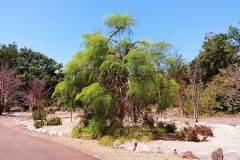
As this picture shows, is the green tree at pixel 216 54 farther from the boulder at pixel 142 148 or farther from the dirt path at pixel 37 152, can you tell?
the dirt path at pixel 37 152

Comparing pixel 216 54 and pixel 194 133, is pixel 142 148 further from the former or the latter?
pixel 216 54

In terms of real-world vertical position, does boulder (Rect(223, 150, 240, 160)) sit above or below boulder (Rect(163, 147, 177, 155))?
above

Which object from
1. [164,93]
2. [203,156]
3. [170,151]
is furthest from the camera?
[164,93]

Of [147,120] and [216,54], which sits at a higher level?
[216,54]

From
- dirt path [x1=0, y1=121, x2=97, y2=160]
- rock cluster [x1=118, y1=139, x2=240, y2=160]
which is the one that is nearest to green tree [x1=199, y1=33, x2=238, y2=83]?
rock cluster [x1=118, y1=139, x2=240, y2=160]

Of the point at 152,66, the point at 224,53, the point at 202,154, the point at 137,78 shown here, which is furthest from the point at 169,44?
the point at 224,53

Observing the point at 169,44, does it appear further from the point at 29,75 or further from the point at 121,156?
the point at 29,75

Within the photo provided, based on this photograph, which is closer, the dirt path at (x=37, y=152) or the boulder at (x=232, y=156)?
the boulder at (x=232, y=156)

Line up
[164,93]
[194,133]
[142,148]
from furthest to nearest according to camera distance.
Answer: [164,93] < [194,133] < [142,148]

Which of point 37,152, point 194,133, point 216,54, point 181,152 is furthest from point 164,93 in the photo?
point 216,54

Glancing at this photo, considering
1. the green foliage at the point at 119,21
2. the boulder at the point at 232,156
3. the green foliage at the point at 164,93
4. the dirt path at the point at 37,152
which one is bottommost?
the dirt path at the point at 37,152

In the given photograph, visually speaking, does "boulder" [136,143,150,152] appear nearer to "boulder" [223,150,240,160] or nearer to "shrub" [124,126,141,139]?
"shrub" [124,126,141,139]

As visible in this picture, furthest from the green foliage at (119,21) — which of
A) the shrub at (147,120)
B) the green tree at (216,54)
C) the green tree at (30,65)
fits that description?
the green tree at (30,65)

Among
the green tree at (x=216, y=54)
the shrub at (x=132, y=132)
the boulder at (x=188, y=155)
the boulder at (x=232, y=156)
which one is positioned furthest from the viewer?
the green tree at (x=216, y=54)
